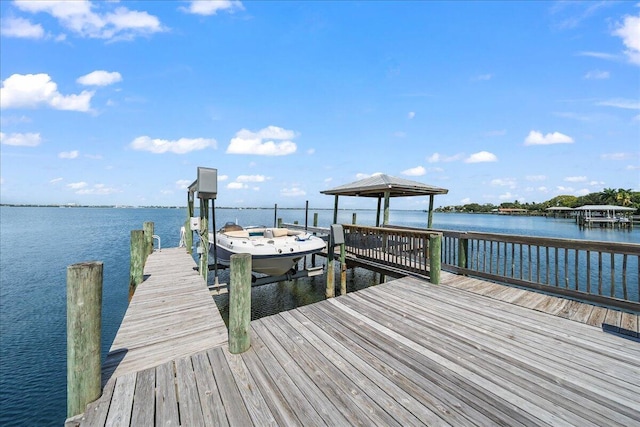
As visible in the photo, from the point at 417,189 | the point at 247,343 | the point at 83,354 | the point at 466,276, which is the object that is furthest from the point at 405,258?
the point at 83,354

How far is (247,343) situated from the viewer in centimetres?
308

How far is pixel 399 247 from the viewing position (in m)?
Answer: 6.76

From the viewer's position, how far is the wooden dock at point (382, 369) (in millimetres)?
2133

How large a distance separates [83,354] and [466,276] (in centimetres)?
687

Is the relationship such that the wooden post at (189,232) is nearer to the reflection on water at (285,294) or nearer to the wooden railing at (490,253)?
the reflection on water at (285,294)

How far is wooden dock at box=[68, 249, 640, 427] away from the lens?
7.00 feet

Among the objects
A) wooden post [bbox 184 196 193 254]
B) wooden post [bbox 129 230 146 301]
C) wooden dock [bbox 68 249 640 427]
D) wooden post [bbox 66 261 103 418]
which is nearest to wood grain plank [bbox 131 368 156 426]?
wooden dock [bbox 68 249 640 427]

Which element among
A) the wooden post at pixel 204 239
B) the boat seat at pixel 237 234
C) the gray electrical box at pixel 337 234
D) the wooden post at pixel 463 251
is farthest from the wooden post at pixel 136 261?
the wooden post at pixel 463 251

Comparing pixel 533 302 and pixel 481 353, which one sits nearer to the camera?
pixel 481 353

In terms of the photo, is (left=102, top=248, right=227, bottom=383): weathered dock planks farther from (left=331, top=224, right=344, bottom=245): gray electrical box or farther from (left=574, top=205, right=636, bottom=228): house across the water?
(left=574, top=205, right=636, bottom=228): house across the water

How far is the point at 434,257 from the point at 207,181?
548 cm

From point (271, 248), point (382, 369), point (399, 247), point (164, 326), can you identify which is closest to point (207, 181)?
point (271, 248)

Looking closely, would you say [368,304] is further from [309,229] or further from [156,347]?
[309,229]

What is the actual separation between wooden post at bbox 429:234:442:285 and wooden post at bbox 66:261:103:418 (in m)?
5.39
